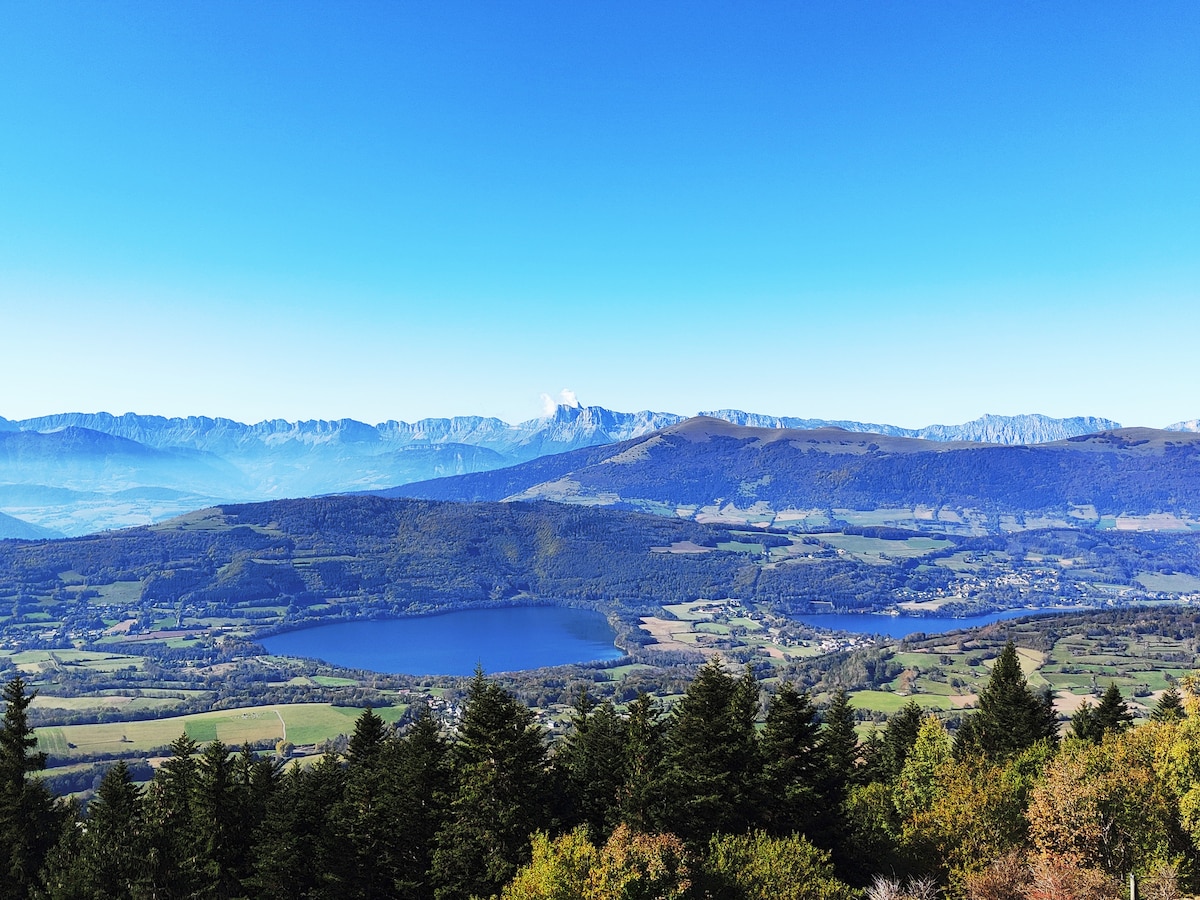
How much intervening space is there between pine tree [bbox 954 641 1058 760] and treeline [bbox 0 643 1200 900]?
34.0 ft

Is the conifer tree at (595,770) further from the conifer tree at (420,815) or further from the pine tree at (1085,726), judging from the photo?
the pine tree at (1085,726)

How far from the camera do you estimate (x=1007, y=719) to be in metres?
46.8

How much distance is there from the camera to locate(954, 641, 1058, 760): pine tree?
1802 inches

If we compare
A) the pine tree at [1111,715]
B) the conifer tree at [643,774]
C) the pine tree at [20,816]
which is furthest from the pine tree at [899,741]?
the pine tree at [20,816]

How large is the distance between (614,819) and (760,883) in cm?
766

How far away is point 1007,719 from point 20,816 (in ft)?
156

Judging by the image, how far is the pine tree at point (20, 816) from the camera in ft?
96.9

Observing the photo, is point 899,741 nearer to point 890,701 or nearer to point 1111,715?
point 1111,715

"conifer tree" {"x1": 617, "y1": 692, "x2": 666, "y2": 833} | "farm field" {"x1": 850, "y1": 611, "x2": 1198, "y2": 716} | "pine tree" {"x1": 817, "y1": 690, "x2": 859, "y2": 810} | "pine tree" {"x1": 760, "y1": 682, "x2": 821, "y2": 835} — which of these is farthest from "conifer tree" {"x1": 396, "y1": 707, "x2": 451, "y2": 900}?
"farm field" {"x1": 850, "y1": 611, "x2": 1198, "y2": 716}

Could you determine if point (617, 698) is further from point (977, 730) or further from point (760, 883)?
point (760, 883)

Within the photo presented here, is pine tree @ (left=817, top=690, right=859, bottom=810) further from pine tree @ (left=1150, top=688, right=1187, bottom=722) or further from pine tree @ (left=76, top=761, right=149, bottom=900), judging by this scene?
pine tree @ (left=76, top=761, right=149, bottom=900)

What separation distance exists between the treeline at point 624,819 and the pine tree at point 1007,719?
1036 cm

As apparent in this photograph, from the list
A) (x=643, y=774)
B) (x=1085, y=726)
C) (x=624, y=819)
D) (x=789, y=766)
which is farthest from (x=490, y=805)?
(x=1085, y=726)

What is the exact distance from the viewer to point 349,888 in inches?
1162
